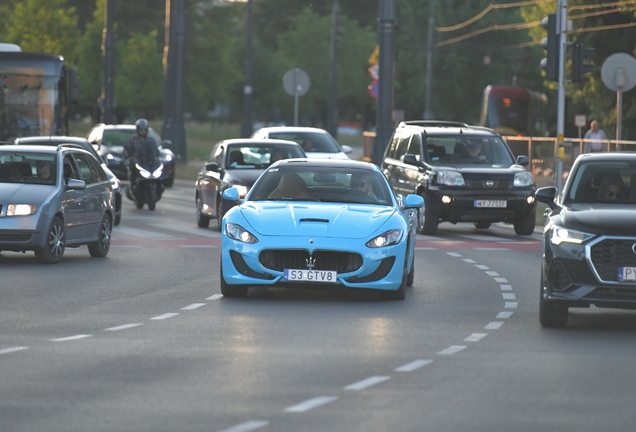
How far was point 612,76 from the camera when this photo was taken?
1098 inches

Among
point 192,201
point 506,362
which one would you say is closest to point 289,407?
point 506,362

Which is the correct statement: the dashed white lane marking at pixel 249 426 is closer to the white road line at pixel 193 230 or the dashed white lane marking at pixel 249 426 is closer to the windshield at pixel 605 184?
the windshield at pixel 605 184

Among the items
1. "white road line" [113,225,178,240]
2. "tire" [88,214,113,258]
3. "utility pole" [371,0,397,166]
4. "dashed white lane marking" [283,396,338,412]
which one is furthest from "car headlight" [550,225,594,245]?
"utility pole" [371,0,397,166]

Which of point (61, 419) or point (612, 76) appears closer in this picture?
point (61, 419)

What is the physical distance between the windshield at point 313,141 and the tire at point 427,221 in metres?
6.84

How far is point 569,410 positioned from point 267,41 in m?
106

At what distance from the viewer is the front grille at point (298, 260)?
13.9 metres

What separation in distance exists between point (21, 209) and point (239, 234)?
Result: 480cm

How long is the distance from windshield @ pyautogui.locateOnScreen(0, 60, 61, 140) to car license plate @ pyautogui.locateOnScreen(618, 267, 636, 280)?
2501 centimetres

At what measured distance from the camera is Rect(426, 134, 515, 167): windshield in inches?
1003

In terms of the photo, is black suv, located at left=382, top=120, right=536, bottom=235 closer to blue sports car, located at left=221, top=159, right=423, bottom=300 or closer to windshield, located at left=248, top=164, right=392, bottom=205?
windshield, located at left=248, top=164, right=392, bottom=205

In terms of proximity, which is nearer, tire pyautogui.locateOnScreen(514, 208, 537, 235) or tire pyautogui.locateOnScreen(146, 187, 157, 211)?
tire pyautogui.locateOnScreen(514, 208, 537, 235)

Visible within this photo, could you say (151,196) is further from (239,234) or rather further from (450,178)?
(239,234)

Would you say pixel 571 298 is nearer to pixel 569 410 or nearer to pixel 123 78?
pixel 569 410
